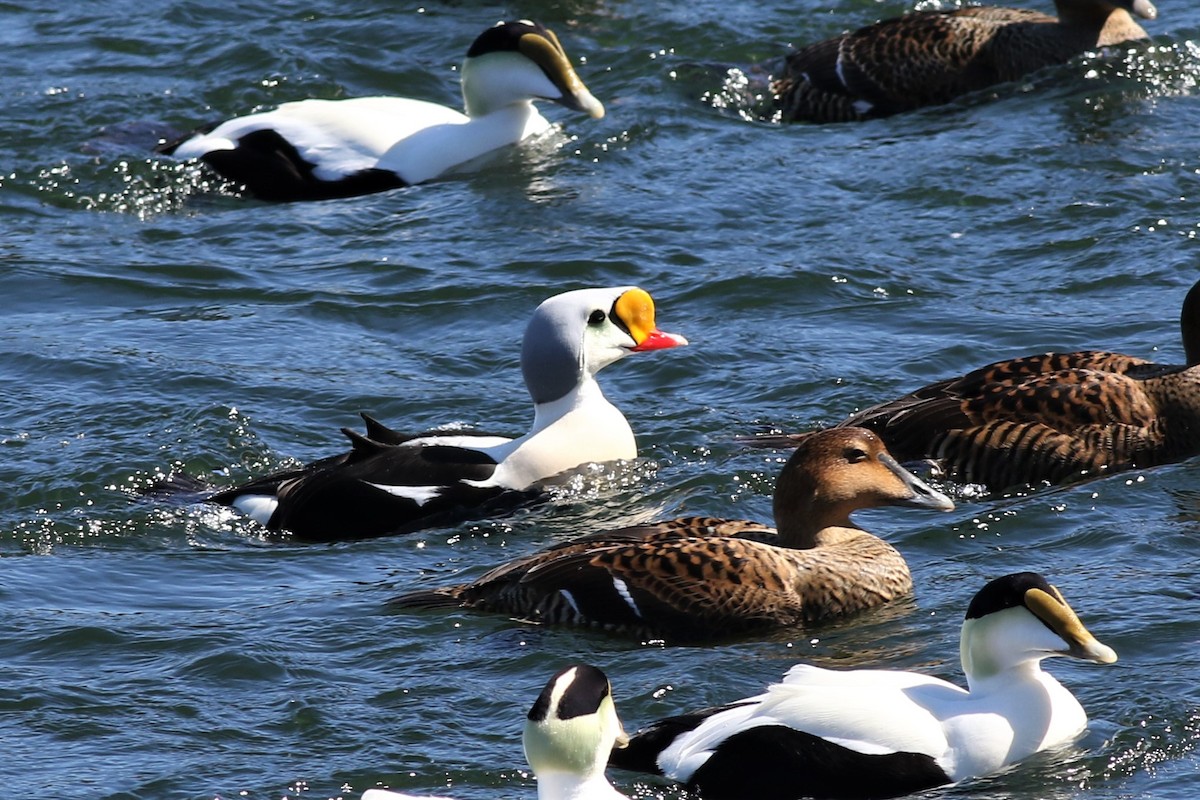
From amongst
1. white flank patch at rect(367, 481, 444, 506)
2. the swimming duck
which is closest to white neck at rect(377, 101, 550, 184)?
the swimming duck

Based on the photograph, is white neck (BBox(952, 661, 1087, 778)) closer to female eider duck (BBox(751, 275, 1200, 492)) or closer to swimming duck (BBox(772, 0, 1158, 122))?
female eider duck (BBox(751, 275, 1200, 492))

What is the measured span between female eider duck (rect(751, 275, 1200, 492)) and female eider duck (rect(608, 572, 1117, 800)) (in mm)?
2309

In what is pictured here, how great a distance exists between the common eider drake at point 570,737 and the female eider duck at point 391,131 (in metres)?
7.29

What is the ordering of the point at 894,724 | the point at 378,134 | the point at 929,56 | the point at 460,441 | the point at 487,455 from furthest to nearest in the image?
the point at 929,56, the point at 378,134, the point at 460,441, the point at 487,455, the point at 894,724

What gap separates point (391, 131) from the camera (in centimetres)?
1230

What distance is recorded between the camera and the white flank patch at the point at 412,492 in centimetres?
805

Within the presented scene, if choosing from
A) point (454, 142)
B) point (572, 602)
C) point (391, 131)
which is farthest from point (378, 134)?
point (572, 602)

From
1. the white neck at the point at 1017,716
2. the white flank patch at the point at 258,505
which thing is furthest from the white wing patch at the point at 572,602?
the white flank patch at the point at 258,505

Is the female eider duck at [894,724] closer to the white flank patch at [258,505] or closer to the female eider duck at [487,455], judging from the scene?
the female eider duck at [487,455]

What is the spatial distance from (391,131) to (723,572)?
5964 millimetres

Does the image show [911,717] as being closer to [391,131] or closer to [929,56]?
[391,131]

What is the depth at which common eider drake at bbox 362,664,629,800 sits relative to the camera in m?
5.08

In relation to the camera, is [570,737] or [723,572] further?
[723,572]

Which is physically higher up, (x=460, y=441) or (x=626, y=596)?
(x=460, y=441)
